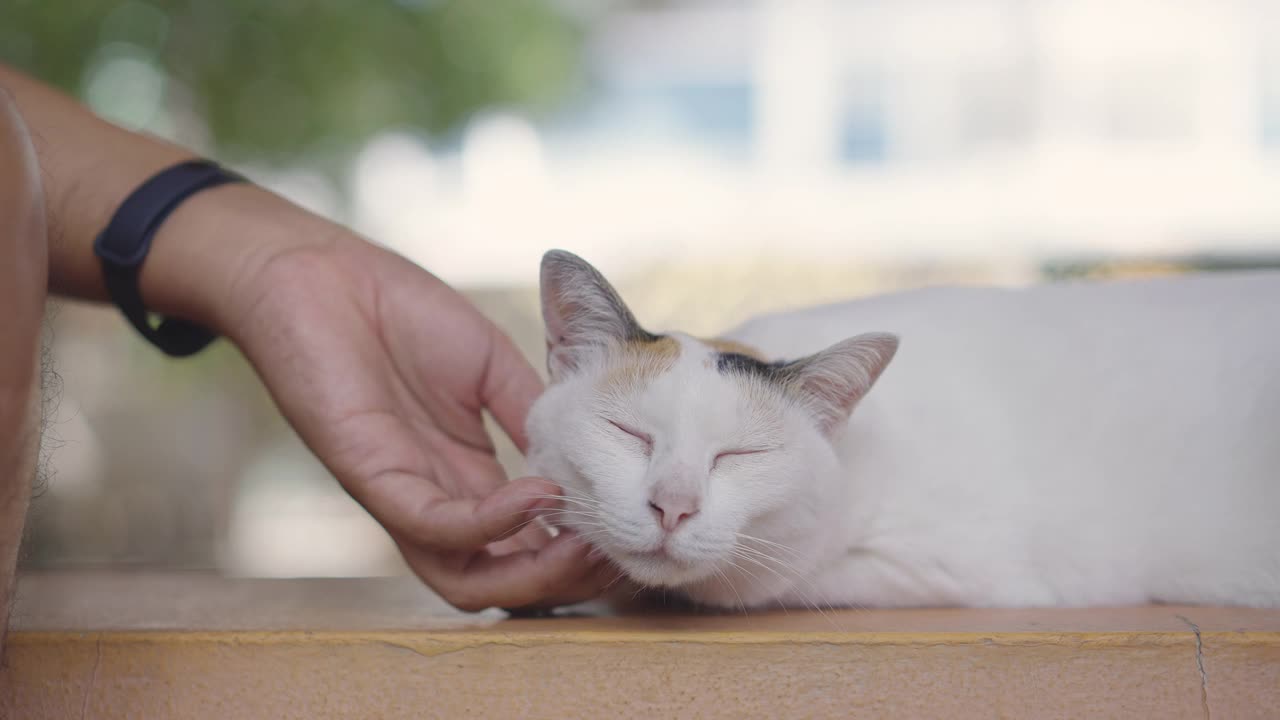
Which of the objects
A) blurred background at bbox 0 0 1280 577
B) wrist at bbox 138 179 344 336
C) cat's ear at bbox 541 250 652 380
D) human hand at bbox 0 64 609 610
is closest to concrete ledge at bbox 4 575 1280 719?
human hand at bbox 0 64 609 610

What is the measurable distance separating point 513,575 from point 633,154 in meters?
6.61

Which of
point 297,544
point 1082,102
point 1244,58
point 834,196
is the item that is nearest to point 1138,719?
point 297,544

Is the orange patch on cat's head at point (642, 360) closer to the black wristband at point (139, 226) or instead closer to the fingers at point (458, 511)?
the fingers at point (458, 511)

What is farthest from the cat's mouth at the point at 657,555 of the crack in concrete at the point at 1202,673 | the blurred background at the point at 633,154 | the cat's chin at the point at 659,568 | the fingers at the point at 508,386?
the blurred background at the point at 633,154

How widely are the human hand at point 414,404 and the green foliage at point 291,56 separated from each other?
15.8 feet

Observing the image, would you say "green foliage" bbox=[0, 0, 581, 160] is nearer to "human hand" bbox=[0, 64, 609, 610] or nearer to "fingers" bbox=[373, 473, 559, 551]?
"human hand" bbox=[0, 64, 609, 610]

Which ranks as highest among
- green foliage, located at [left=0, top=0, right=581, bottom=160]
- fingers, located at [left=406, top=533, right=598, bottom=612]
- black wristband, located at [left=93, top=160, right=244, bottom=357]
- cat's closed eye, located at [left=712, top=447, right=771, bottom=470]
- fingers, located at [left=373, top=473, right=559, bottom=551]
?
green foliage, located at [left=0, top=0, right=581, bottom=160]

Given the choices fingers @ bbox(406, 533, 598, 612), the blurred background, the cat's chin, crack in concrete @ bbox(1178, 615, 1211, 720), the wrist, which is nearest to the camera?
crack in concrete @ bbox(1178, 615, 1211, 720)

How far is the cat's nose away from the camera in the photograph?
1406mm

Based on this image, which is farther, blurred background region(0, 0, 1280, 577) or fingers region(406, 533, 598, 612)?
blurred background region(0, 0, 1280, 577)

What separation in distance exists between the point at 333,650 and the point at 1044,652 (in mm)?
980

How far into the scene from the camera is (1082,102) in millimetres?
8188

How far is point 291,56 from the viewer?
247 inches

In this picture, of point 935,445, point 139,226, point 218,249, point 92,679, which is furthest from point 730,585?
point 139,226
